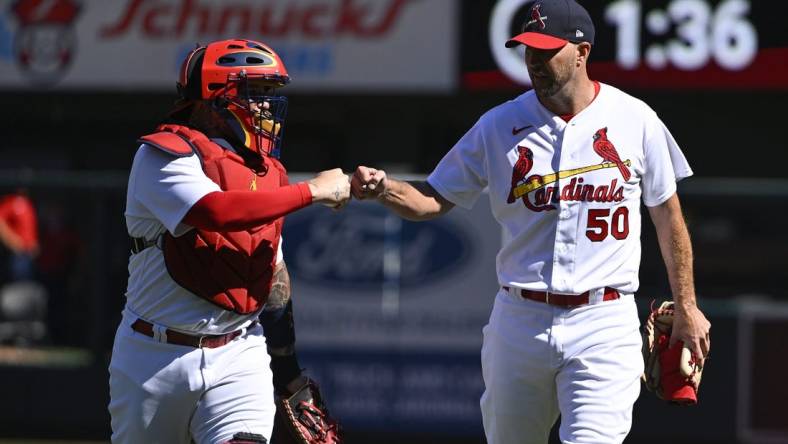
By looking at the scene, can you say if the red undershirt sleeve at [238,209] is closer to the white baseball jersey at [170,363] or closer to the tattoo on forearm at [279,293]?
the white baseball jersey at [170,363]

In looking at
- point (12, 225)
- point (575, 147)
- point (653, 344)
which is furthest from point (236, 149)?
point (12, 225)

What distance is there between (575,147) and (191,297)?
140 centimetres

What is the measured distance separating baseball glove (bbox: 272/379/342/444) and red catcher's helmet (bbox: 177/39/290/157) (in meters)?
0.96

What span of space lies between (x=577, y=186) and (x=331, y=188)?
0.85 m

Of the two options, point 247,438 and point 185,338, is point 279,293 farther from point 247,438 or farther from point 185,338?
point 247,438

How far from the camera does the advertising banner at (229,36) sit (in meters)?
14.4

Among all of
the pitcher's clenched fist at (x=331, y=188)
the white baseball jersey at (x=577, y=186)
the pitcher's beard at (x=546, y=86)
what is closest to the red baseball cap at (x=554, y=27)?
the pitcher's beard at (x=546, y=86)

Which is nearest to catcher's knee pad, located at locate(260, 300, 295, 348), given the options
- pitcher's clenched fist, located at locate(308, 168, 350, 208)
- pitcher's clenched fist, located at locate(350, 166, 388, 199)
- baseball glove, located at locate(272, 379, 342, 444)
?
baseball glove, located at locate(272, 379, 342, 444)

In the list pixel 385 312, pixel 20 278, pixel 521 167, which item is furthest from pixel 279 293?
pixel 20 278

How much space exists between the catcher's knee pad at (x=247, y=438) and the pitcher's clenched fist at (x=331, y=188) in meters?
0.75

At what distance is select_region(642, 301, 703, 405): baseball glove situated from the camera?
475 cm

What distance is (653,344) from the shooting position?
4.91m

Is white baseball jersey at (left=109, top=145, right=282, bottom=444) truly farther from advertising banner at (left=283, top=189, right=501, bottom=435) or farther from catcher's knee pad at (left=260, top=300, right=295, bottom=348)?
advertising banner at (left=283, top=189, right=501, bottom=435)

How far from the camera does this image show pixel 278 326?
493 cm
